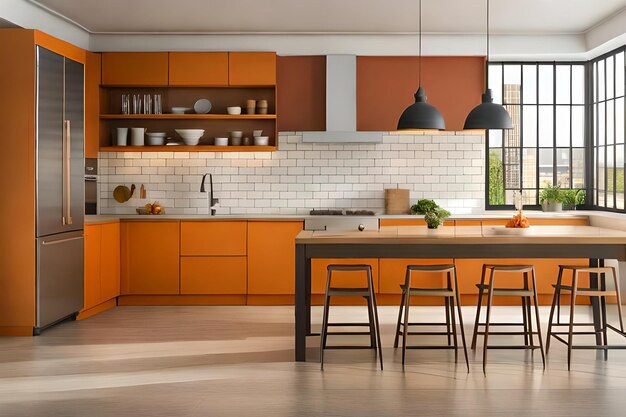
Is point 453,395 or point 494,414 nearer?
point 494,414

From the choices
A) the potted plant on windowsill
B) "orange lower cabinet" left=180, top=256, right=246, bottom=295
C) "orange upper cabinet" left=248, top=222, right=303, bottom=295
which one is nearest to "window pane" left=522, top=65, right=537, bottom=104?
the potted plant on windowsill

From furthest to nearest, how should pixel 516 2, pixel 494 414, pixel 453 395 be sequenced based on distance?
pixel 516 2
pixel 453 395
pixel 494 414

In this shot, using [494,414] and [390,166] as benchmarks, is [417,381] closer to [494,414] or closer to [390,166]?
[494,414]

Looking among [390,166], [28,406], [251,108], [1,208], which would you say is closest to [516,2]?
[390,166]

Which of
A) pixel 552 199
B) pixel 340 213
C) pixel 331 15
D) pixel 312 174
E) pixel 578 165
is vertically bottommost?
pixel 340 213

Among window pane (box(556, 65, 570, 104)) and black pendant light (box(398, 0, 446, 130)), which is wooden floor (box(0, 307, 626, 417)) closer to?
black pendant light (box(398, 0, 446, 130))

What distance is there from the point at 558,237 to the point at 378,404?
6.07 ft

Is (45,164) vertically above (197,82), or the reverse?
(197,82)

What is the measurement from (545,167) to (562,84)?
983mm

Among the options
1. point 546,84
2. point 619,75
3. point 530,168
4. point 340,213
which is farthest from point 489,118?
point 546,84

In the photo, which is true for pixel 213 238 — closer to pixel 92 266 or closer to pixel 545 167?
pixel 92 266

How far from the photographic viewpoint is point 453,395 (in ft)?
15.2

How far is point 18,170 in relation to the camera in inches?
250

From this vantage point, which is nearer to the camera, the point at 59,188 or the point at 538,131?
the point at 59,188
